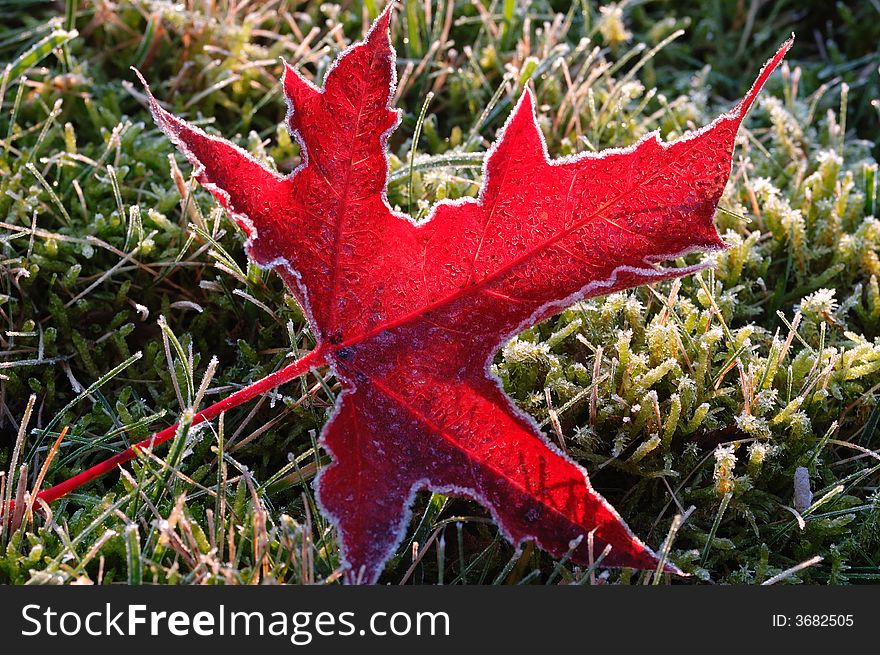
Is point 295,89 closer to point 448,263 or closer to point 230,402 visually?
point 448,263

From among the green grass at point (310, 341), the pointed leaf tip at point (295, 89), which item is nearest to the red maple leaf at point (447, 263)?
the pointed leaf tip at point (295, 89)

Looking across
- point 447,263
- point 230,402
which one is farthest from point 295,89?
point 230,402

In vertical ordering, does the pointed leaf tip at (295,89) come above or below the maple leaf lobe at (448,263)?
above

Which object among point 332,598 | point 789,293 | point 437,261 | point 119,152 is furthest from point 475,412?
point 119,152

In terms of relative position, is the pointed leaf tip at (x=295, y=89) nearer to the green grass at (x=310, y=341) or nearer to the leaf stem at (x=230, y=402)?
the leaf stem at (x=230, y=402)

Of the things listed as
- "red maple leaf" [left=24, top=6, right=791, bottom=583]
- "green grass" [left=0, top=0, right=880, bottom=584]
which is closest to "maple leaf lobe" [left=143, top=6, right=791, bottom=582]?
"red maple leaf" [left=24, top=6, right=791, bottom=583]

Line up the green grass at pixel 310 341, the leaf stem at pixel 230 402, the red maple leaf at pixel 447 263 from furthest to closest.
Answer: the green grass at pixel 310 341 < the leaf stem at pixel 230 402 < the red maple leaf at pixel 447 263

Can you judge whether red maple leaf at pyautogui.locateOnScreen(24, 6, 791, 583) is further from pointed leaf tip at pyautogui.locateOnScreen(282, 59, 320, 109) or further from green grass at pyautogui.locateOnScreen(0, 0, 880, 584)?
green grass at pyautogui.locateOnScreen(0, 0, 880, 584)

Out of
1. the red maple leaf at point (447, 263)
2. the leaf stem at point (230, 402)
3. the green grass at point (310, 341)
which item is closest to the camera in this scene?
the red maple leaf at point (447, 263)
